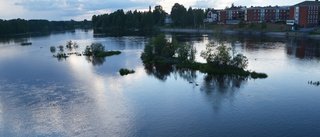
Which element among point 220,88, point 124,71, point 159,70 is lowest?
point 220,88

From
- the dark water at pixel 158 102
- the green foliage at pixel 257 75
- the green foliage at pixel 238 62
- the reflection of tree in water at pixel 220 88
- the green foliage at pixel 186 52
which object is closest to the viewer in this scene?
the dark water at pixel 158 102

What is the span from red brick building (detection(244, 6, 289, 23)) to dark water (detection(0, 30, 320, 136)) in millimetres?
118181

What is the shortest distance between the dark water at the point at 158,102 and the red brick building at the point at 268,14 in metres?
118

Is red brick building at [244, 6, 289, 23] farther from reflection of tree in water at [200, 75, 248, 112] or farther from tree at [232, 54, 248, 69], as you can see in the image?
reflection of tree in water at [200, 75, 248, 112]

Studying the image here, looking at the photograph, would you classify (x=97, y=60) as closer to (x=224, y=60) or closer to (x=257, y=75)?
(x=224, y=60)

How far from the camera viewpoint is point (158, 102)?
3828 cm

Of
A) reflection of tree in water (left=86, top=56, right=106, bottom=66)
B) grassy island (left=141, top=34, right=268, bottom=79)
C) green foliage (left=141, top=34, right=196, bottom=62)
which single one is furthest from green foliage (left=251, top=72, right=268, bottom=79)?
reflection of tree in water (left=86, top=56, right=106, bottom=66)

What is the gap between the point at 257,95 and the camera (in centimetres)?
3994

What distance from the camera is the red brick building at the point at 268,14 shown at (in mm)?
170875

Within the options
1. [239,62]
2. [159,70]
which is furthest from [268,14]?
[159,70]

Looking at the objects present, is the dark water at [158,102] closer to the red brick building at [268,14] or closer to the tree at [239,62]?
the tree at [239,62]

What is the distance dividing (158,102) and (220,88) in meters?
12.4

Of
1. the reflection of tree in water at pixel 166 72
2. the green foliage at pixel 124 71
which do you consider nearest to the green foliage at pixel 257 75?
the reflection of tree in water at pixel 166 72

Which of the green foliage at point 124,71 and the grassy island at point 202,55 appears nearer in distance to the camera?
the grassy island at point 202,55
